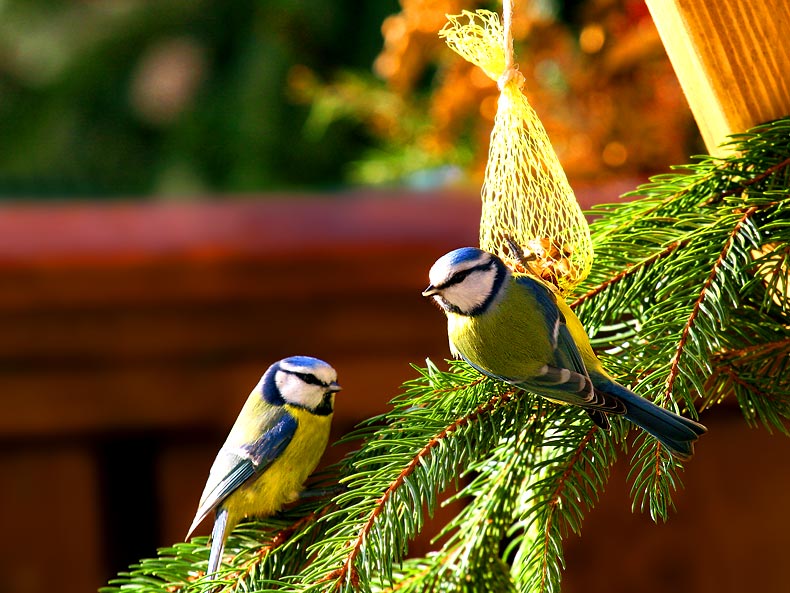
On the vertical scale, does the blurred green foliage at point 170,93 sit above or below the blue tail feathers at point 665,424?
above

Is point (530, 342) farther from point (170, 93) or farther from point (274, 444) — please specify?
point (170, 93)

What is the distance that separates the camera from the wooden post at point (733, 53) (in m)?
0.78

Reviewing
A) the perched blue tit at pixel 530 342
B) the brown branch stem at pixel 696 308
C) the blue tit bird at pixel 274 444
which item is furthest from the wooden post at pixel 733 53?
the blue tit bird at pixel 274 444

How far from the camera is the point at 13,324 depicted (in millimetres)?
1367

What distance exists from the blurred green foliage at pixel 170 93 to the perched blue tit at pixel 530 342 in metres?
1.74

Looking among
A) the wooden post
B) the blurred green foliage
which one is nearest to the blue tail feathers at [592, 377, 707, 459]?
the wooden post

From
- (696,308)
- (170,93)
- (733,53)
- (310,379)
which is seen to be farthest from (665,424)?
(170,93)

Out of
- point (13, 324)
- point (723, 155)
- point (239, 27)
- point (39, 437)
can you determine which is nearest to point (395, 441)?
point (723, 155)

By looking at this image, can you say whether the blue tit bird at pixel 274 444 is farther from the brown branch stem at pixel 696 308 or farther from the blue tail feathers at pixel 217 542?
the brown branch stem at pixel 696 308

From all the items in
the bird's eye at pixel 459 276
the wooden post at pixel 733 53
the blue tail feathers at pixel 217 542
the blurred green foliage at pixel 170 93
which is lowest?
the blue tail feathers at pixel 217 542

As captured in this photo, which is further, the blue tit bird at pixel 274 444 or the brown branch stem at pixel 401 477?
the blue tit bird at pixel 274 444

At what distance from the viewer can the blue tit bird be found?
0.96 metres

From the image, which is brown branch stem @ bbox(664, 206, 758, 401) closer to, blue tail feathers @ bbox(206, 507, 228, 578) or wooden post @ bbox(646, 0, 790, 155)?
wooden post @ bbox(646, 0, 790, 155)

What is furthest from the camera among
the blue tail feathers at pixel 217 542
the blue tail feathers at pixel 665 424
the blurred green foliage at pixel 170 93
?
the blurred green foliage at pixel 170 93
